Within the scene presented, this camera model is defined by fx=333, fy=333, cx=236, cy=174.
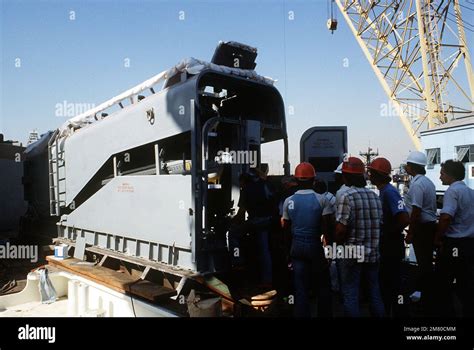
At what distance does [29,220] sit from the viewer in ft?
27.1

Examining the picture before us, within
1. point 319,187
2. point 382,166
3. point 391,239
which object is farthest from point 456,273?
point 319,187

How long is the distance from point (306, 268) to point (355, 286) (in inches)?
20.6

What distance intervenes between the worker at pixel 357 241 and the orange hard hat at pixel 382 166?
0.55m

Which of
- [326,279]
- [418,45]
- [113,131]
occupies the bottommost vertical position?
[326,279]

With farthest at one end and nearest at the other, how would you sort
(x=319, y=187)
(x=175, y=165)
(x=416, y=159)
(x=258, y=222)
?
(x=175, y=165), (x=319, y=187), (x=258, y=222), (x=416, y=159)

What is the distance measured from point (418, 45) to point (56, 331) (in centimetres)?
2063

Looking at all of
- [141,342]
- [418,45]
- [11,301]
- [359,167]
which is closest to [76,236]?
[11,301]

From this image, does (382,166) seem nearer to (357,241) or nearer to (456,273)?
(357,241)

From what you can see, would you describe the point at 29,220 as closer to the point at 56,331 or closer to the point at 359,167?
the point at 56,331

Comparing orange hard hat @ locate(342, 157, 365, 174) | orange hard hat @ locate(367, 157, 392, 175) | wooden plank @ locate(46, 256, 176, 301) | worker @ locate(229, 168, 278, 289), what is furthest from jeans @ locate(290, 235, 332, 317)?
wooden plank @ locate(46, 256, 176, 301)

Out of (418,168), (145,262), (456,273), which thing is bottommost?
(145,262)

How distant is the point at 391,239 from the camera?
3629 mm

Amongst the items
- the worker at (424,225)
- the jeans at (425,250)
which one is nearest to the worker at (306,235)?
the worker at (424,225)

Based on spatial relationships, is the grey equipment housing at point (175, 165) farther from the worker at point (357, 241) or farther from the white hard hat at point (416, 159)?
the white hard hat at point (416, 159)
